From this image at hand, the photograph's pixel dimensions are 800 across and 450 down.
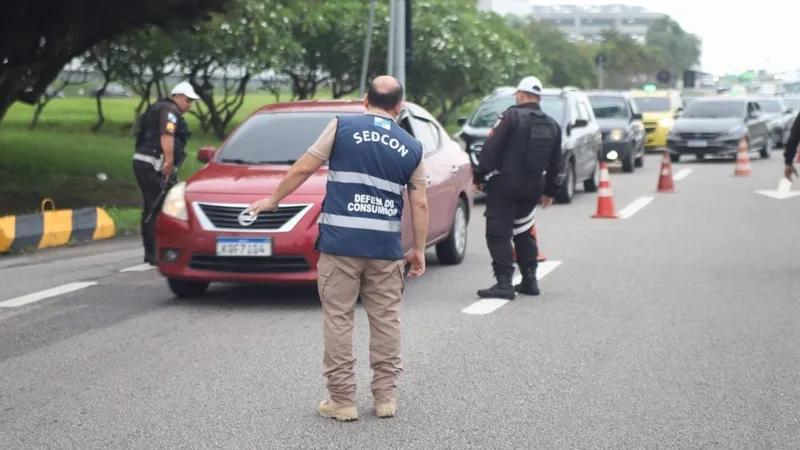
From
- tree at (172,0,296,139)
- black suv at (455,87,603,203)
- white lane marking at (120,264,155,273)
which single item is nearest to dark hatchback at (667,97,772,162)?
black suv at (455,87,603,203)

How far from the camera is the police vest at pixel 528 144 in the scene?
10.8m

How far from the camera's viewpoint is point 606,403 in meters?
7.19

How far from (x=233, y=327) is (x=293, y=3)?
642 inches

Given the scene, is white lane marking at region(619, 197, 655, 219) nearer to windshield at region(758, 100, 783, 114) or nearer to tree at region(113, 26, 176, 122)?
tree at region(113, 26, 176, 122)

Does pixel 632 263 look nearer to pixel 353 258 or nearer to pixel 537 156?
pixel 537 156

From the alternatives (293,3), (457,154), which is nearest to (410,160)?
(457,154)

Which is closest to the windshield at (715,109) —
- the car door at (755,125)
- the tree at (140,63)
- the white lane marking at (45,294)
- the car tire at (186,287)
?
the car door at (755,125)

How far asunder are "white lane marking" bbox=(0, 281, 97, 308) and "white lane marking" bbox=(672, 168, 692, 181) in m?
17.2

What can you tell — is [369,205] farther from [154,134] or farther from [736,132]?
[736,132]

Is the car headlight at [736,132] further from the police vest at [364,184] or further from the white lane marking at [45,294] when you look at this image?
the police vest at [364,184]

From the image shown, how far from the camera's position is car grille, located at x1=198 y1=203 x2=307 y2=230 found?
1036 cm

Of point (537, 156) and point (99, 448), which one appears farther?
point (537, 156)

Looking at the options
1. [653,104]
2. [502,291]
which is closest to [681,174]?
[653,104]

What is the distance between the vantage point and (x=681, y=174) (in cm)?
2856
